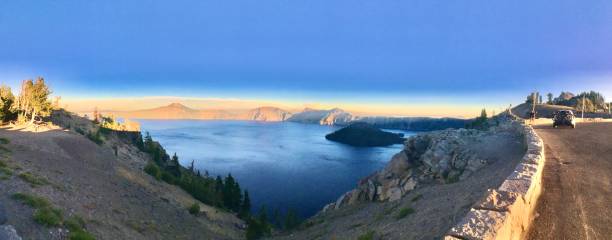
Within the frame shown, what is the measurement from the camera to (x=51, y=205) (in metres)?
19.3

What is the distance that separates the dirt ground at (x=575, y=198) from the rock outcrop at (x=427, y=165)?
27.4 feet

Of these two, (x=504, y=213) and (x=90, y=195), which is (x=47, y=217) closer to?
(x=90, y=195)

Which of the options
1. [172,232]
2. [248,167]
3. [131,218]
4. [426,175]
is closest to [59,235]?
[131,218]

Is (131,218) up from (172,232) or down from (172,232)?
up

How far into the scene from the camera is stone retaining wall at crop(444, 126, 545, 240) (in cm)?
831

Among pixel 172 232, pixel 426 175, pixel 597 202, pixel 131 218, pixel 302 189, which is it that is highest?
pixel 597 202

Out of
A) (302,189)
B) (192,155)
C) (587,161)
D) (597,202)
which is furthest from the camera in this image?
(192,155)

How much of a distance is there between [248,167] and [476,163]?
116 m

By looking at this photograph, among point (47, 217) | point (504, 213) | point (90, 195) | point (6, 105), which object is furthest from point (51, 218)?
point (6, 105)

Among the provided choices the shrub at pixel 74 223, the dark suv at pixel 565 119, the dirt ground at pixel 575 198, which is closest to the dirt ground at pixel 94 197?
the shrub at pixel 74 223

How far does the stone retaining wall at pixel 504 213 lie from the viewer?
8.31m

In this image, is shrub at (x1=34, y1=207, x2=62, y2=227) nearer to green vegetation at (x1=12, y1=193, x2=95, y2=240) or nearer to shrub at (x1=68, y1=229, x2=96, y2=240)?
green vegetation at (x1=12, y1=193, x2=95, y2=240)

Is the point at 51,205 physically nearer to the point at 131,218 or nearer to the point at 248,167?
the point at 131,218

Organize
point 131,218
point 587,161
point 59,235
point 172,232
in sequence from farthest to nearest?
point 172,232, point 131,218, point 587,161, point 59,235
